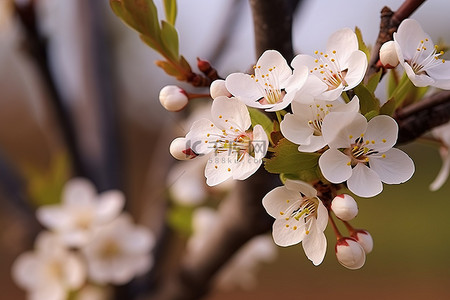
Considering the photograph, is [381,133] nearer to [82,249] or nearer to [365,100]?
[365,100]

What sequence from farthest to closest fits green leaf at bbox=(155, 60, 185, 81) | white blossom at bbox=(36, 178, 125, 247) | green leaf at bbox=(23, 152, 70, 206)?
green leaf at bbox=(23, 152, 70, 206), white blossom at bbox=(36, 178, 125, 247), green leaf at bbox=(155, 60, 185, 81)

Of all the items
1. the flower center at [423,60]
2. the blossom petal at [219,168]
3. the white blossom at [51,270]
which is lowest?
the white blossom at [51,270]

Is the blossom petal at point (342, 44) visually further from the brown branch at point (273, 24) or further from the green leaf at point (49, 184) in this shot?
the green leaf at point (49, 184)

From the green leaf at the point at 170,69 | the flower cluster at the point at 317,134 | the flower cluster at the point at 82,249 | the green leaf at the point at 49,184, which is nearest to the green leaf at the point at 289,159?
the flower cluster at the point at 317,134

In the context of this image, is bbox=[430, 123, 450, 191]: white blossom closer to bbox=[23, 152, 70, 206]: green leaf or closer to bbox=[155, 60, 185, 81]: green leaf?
bbox=[155, 60, 185, 81]: green leaf

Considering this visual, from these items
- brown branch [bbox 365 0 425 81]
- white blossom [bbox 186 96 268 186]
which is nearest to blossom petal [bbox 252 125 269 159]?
white blossom [bbox 186 96 268 186]
